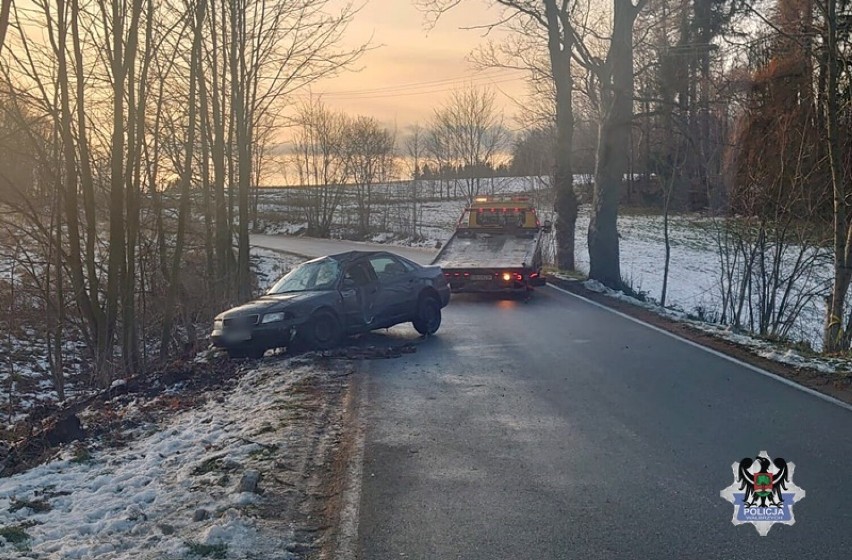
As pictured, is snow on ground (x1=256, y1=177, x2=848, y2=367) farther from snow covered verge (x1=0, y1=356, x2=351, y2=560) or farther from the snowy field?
snow covered verge (x1=0, y1=356, x2=351, y2=560)

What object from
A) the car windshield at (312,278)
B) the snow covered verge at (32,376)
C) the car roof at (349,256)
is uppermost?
the car roof at (349,256)

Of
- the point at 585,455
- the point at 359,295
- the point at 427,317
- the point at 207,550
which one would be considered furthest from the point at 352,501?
the point at 427,317

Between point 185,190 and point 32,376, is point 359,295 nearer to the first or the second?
point 185,190

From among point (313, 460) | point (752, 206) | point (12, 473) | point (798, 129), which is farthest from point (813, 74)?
point (12, 473)

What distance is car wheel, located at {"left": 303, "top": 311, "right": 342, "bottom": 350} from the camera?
39.8 ft

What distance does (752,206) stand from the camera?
20047mm

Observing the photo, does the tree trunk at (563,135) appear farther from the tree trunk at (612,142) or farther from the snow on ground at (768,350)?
the snow on ground at (768,350)

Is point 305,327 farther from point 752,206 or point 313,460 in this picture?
point 752,206

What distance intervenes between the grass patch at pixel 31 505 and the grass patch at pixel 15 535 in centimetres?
44

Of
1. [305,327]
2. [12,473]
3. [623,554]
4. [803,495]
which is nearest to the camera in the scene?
[623,554]

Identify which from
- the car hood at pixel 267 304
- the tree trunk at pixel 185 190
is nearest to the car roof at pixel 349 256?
the car hood at pixel 267 304

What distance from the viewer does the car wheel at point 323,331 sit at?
1212 cm

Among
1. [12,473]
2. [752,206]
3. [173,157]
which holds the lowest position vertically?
[12,473]

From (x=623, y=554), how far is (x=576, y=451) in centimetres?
218
